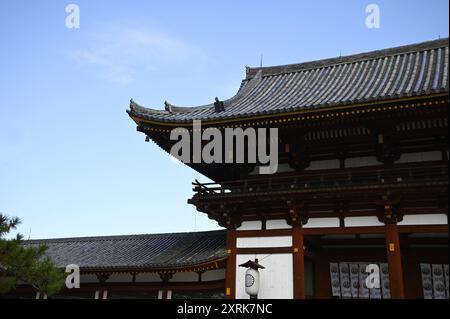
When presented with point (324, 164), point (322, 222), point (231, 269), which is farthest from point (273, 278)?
point (324, 164)

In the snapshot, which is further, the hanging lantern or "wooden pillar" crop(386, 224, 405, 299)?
the hanging lantern

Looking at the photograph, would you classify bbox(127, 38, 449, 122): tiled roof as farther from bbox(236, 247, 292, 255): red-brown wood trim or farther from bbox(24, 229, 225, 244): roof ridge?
bbox(24, 229, 225, 244): roof ridge

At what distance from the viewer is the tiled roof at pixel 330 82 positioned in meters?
15.2

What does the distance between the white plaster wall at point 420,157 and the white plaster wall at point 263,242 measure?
449 cm

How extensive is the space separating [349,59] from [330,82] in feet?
7.44

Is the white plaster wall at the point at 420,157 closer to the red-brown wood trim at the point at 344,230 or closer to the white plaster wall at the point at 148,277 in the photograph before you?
the red-brown wood trim at the point at 344,230

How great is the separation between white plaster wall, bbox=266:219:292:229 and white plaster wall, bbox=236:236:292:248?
0.34 m

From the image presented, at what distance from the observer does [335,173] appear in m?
14.9

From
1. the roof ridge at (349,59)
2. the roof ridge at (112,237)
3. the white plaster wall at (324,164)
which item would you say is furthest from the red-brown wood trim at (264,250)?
the roof ridge at (349,59)

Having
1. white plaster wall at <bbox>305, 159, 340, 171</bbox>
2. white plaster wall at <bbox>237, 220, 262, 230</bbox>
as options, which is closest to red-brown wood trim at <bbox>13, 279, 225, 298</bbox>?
white plaster wall at <bbox>237, 220, 262, 230</bbox>

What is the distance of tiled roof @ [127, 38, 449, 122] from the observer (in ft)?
49.9
